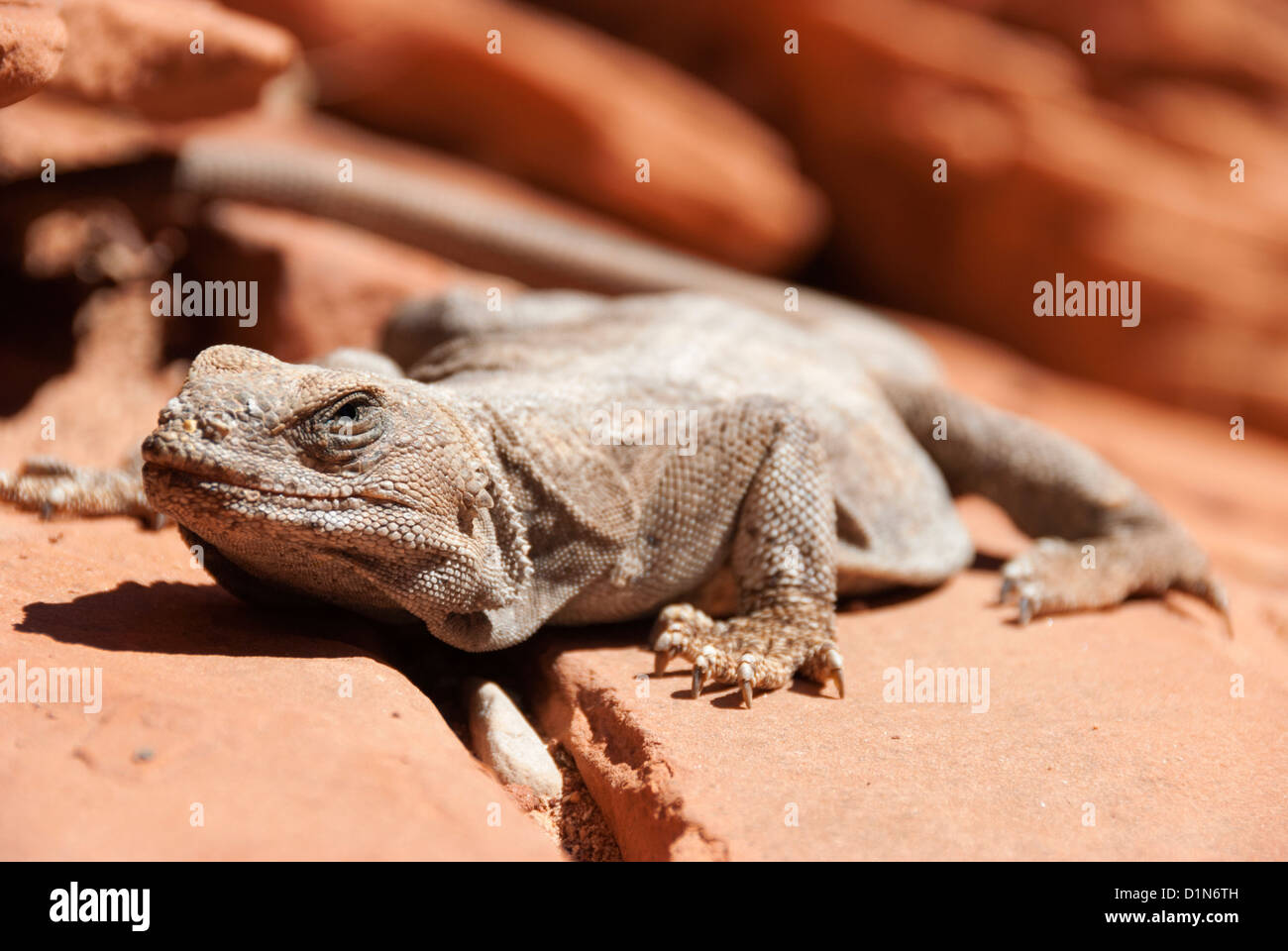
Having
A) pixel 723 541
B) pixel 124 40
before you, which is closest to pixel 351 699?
pixel 723 541

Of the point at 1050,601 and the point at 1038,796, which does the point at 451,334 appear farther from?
the point at 1038,796

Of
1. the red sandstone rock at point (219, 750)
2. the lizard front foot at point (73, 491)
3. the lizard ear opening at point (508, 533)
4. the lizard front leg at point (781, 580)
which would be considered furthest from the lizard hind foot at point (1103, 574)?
the lizard front foot at point (73, 491)

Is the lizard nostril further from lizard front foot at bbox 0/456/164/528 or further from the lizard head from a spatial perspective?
lizard front foot at bbox 0/456/164/528

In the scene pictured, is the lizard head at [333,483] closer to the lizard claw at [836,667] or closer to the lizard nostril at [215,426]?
the lizard nostril at [215,426]
